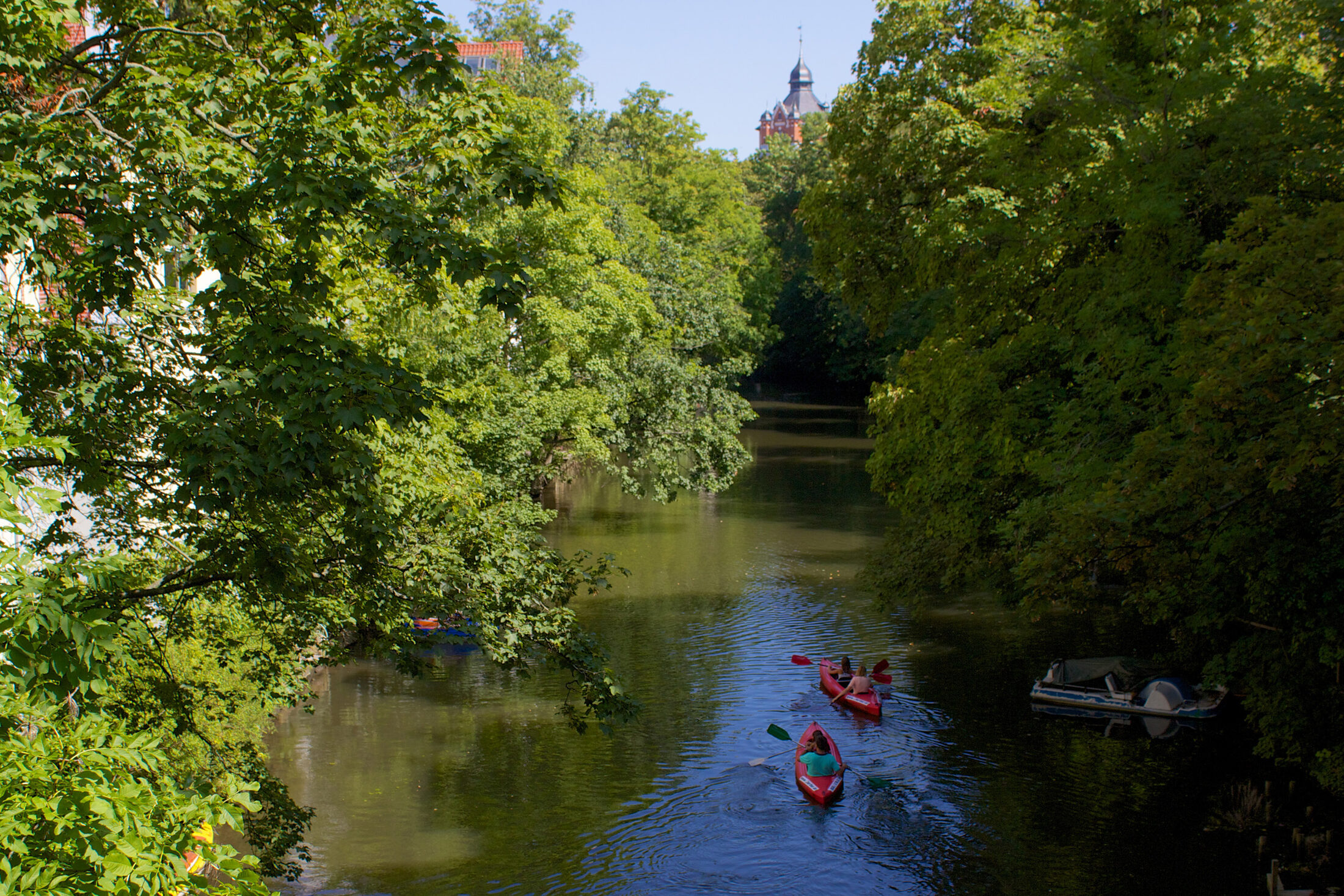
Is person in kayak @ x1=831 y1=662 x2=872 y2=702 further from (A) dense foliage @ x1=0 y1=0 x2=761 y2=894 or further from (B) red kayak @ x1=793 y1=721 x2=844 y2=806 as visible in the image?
(A) dense foliage @ x1=0 y1=0 x2=761 y2=894

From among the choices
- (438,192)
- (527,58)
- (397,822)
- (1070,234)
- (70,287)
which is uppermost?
(527,58)

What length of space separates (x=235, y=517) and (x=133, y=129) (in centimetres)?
287

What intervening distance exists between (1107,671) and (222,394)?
58.6 ft

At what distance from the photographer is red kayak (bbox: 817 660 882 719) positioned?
19.8 meters

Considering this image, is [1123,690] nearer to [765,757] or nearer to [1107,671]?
[1107,671]

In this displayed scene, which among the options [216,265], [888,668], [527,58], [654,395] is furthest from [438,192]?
[527,58]

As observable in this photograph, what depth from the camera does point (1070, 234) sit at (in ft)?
52.1

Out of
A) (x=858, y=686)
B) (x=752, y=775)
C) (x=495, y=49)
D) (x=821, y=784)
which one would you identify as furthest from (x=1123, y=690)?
(x=495, y=49)

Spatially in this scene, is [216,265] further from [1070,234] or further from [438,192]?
[1070,234]

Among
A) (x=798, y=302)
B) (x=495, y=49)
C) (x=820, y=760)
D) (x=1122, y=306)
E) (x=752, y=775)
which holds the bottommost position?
(x=752, y=775)

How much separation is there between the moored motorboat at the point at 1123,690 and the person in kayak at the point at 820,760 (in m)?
5.68

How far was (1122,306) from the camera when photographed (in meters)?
14.4

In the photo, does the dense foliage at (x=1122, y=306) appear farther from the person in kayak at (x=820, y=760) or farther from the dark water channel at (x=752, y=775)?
the person in kayak at (x=820, y=760)

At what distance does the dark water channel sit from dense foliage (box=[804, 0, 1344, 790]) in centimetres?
246
